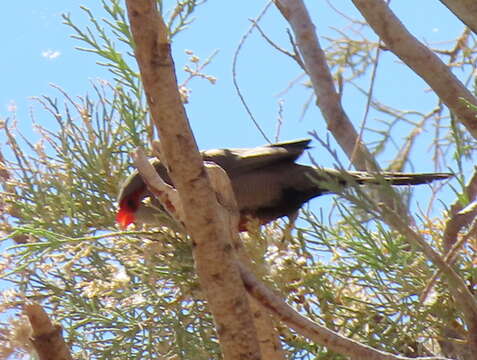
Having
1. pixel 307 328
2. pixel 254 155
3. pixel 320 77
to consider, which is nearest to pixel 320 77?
pixel 320 77

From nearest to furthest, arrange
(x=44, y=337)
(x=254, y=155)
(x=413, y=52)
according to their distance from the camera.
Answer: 1. (x=44, y=337)
2. (x=413, y=52)
3. (x=254, y=155)

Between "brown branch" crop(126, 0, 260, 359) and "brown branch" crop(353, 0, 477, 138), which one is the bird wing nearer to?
"brown branch" crop(353, 0, 477, 138)

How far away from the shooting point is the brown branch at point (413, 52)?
82.5 inches

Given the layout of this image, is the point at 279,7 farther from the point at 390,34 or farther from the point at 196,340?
the point at 196,340

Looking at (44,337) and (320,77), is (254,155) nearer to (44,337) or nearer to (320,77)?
(320,77)

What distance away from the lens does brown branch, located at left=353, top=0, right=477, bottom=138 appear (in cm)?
210

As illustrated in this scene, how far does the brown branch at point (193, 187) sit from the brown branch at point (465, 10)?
29.4 inches

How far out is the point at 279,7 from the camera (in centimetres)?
322

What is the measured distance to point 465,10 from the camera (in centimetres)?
190

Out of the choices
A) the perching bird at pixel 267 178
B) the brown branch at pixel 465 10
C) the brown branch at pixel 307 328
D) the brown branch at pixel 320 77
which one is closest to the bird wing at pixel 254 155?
the perching bird at pixel 267 178

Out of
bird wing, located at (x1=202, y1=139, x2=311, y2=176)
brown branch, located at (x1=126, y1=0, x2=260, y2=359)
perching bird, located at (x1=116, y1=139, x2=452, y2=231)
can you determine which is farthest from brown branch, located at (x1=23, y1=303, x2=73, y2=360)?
bird wing, located at (x1=202, y1=139, x2=311, y2=176)

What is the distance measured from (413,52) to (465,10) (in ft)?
1.08

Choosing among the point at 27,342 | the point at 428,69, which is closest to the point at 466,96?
the point at 428,69

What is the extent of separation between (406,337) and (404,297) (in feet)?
0.71
